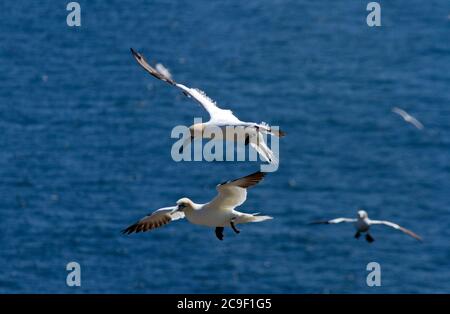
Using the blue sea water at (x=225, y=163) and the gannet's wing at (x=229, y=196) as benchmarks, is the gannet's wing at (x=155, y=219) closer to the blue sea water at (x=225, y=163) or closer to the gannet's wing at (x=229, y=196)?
the gannet's wing at (x=229, y=196)

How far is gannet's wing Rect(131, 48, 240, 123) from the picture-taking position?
36.0m

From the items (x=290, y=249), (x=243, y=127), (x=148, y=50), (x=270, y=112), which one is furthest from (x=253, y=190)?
(x=243, y=127)

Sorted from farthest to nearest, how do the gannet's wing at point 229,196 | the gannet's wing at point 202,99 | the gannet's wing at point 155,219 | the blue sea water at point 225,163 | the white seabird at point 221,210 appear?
the blue sea water at point 225,163
the gannet's wing at point 202,99
the gannet's wing at point 155,219
the white seabird at point 221,210
the gannet's wing at point 229,196

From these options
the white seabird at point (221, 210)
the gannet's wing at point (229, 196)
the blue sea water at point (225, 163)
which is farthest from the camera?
the blue sea water at point (225, 163)

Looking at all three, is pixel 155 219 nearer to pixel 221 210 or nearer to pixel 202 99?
pixel 221 210

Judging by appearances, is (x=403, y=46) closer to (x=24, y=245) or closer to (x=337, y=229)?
(x=337, y=229)

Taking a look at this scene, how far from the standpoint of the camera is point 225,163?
92.7m

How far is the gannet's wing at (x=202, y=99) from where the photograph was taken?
36031 mm

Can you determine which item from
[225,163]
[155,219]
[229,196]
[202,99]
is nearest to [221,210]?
[229,196]

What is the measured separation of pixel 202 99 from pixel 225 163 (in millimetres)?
54966

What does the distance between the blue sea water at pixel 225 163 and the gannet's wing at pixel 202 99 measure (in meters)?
45.3

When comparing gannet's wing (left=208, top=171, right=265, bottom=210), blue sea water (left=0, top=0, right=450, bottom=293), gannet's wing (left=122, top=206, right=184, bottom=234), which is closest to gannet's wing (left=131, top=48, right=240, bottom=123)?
gannet's wing (left=208, top=171, right=265, bottom=210)

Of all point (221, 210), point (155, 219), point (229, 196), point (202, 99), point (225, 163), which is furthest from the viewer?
point (225, 163)

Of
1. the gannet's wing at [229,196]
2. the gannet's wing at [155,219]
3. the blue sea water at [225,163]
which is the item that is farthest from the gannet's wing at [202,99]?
the blue sea water at [225,163]
